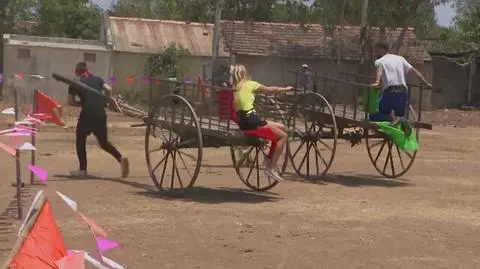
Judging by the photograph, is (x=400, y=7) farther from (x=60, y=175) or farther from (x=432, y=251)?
(x=432, y=251)

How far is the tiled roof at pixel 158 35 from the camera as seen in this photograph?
37.8m

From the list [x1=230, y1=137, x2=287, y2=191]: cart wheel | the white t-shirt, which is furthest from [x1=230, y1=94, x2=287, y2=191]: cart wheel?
the white t-shirt

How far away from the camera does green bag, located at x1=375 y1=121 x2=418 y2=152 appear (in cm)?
1222

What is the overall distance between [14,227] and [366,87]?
6315 mm

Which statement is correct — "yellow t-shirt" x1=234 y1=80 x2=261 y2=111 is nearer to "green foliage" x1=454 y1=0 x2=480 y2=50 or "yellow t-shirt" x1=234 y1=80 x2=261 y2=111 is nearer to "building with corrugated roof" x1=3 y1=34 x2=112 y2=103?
"building with corrugated roof" x1=3 y1=34 x2=112 y2=103

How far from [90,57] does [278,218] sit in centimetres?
2739

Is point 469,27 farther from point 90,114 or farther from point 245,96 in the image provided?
point 245,96

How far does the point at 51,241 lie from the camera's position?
457 centimetres

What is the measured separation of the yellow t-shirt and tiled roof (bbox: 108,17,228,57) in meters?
26.9

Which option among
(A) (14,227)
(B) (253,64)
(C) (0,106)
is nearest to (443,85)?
(B) (253,64)

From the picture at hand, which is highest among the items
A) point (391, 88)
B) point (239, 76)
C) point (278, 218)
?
point (239, 76)

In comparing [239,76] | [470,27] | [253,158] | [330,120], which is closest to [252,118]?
[239,76]

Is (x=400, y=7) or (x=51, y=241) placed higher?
(x=400, y=7)

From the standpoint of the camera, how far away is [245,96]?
1038 centimetres
